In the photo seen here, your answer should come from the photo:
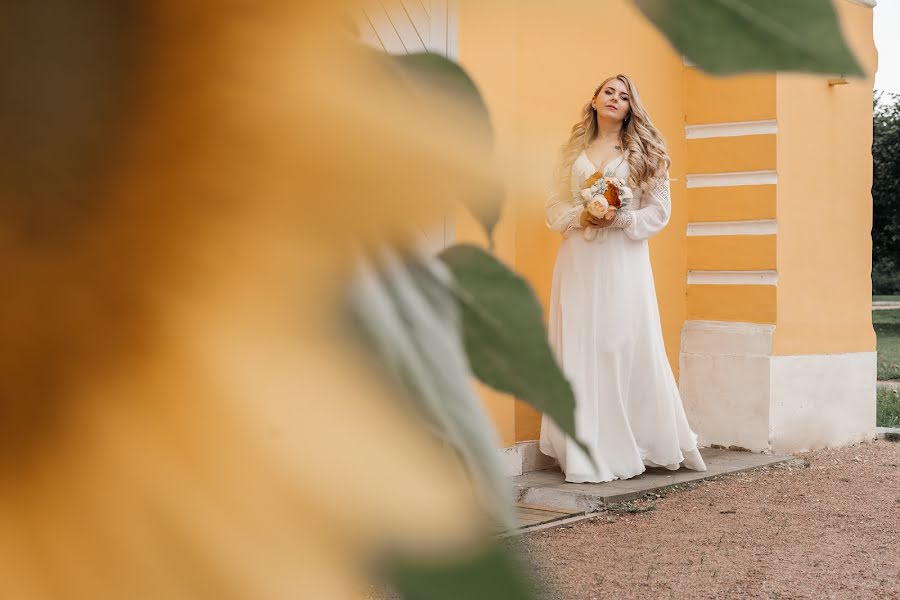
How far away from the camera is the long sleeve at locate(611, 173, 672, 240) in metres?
4.50

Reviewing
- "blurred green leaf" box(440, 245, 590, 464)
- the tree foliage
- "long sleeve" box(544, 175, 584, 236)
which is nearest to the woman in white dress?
"long sleeve" box(544, 175, 584, 236)

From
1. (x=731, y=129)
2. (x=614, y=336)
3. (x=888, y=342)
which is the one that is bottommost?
(x=888, y=342)

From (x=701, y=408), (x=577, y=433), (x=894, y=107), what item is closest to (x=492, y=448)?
(x=577, y=433)

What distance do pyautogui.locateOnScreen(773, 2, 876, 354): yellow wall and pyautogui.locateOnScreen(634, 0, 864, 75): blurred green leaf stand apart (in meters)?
5.49

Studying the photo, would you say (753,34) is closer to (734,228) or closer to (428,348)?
(428,348)

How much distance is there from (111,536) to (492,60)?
73 mm

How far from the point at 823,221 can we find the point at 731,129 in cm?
77

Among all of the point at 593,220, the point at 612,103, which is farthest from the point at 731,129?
the point at 593,220

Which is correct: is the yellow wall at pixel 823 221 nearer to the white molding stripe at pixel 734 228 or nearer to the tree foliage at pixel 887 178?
the white molding stripe at pixel 734 228

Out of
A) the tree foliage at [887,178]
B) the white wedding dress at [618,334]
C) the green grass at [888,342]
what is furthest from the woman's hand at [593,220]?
the tree foliage at [887,178]

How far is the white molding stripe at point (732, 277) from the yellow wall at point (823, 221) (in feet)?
0.19

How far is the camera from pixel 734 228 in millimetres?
5645

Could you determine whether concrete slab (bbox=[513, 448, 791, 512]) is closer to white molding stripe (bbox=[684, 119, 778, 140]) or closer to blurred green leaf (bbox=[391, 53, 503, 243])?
white molding stripe (bbox=[684, 119, 778, 140])

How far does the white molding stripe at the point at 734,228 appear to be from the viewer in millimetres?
5547
